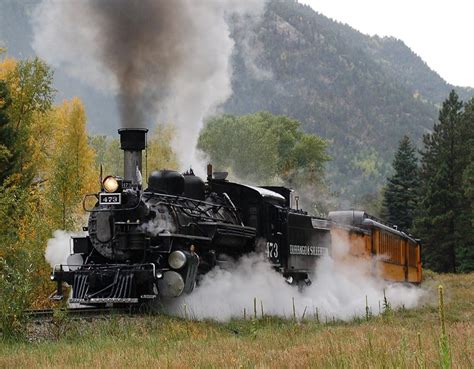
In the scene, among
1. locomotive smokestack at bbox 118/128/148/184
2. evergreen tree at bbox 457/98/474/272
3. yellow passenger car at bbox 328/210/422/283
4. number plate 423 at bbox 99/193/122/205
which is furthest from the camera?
evergreen tree at bbox 457/98/474/272

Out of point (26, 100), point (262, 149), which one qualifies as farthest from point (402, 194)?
point (26, 100)

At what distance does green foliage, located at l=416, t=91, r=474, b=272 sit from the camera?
46.0 meters

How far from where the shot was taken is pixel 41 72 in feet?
107

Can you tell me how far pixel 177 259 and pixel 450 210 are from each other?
119 ft

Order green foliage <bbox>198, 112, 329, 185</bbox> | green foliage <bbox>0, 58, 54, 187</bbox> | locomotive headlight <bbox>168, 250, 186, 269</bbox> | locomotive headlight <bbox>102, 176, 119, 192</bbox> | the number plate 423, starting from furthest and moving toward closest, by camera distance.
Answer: green foliage <bbox>198, 112, 329, 185</bbox> → green foliage <bbox>0, 58, 54, 187</bbox> → locomotive headlight <bbox>102, 176, 119, 192</bbox> → the number plate 423 → locomotive headlight <bbox>168, 250, 186, 269</bbox>

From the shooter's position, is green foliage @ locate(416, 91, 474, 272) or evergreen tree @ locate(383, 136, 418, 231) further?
evergreen tree @ locate(383, 136, 418, 231)

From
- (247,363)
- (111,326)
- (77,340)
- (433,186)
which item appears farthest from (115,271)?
(433,186)

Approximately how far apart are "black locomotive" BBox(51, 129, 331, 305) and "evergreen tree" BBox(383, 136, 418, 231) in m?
38.8

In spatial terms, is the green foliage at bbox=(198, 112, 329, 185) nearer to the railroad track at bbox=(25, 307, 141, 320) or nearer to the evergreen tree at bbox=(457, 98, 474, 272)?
the evergreen tree at bbox=(457, 98, 474, 272)

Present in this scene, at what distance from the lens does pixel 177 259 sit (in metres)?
13.1

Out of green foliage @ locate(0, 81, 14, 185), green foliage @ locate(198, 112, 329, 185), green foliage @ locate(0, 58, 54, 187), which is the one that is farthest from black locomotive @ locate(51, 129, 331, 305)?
green foliage @ locate(198, 112, 329, 185)

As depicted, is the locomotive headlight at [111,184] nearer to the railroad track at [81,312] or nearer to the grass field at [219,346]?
the railroad track at [81,312]

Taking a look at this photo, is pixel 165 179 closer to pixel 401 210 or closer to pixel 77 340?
pixel 77 340

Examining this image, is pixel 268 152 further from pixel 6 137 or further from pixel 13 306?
pixel 13 306
